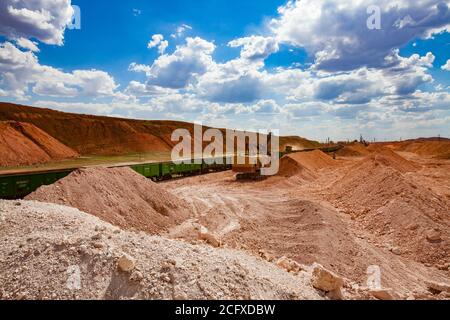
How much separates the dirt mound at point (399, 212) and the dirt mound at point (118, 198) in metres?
8.00

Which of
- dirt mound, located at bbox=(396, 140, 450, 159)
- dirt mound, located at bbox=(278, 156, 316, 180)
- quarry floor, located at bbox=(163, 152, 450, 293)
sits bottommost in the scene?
quarry floor, located at bbox=(163, 152, 450, 293)

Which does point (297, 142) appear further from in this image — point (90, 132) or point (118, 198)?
point (118, 198)

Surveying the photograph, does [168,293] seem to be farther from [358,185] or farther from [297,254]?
[358,185]

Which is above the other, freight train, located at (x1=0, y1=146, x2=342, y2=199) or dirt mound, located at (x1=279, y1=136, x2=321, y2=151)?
dirt mound, located at (x1=279, y1=136, x2=321, y2=151)

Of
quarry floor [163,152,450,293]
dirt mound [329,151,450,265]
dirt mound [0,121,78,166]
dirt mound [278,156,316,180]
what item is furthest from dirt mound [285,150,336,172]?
dirt mound [0,121,78,166]

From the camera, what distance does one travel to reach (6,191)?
15023mm

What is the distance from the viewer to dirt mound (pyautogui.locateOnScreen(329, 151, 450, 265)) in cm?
1116

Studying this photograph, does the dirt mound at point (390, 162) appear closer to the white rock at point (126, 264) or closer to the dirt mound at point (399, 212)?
the dirt mound at point (399, 212)

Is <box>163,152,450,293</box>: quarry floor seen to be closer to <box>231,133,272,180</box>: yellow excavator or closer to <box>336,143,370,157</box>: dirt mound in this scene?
<box>231,133,272,180</box>: yellow excavator

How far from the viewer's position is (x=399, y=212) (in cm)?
1373

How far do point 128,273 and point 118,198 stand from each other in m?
8.63

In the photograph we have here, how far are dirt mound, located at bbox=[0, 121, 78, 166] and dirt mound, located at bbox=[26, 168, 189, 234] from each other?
25.3 m

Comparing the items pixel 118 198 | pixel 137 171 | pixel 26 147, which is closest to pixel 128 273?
pixel 118 198

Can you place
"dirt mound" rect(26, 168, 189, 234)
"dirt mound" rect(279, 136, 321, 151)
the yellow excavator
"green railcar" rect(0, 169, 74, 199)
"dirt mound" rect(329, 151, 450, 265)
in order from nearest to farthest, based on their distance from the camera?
"dirt mound" rect(329, 151, 450, 265)
"dirt mound" rect(26, 168, 189, 234)
"green railcar" rect(0, 169, 74, 199)
the yellow excavator
"dirt mound" rect(279, 136, 321, 151)
